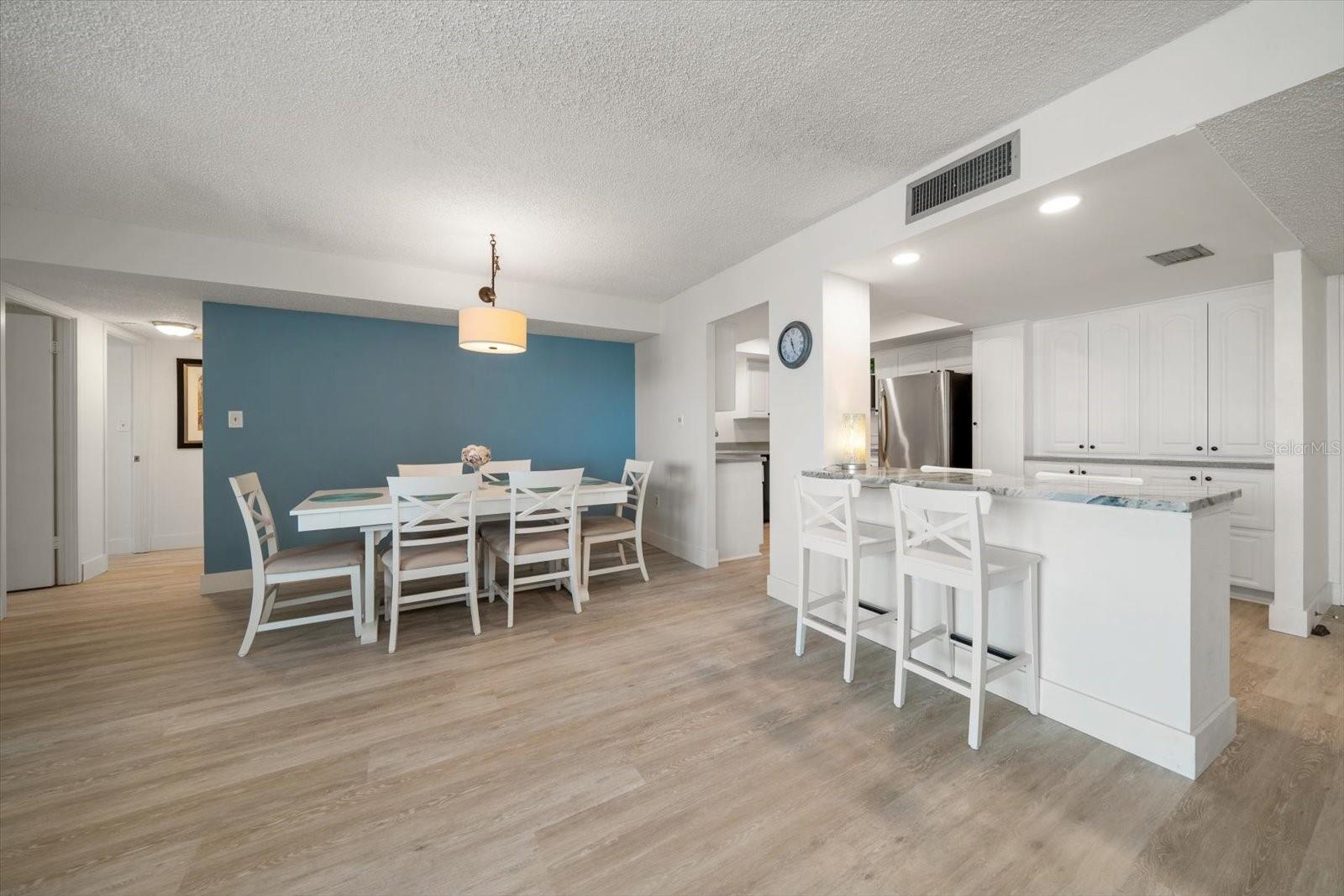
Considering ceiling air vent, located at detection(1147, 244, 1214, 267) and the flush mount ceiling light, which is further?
the flush mount ceiling light

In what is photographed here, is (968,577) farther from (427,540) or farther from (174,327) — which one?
(174,327)

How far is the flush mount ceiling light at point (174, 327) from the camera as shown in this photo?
4141 mm

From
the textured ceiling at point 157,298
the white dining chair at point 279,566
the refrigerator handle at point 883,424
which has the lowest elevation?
the white dining chair at point 279,566

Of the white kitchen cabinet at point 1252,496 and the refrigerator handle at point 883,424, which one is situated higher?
the refrigerator handle at point 883,424

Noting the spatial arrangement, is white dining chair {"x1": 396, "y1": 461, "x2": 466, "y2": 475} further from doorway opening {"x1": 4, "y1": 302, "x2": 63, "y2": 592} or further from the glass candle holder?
the glass candle holder

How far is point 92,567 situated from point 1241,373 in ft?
28.9

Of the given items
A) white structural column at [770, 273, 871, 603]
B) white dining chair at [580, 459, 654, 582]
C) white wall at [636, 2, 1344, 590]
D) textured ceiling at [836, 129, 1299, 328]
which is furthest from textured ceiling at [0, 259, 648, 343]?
textured ceiling at [836, 129, 1299, 328]

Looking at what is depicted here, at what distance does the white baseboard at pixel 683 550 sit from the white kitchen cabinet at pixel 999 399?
265cm

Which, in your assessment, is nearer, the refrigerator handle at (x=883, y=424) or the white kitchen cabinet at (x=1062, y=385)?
the white kitchen cabinet at (x=1062, y=385)

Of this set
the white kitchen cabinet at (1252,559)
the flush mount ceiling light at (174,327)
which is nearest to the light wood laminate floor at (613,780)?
the white kitchen cabinet at (1252,559)

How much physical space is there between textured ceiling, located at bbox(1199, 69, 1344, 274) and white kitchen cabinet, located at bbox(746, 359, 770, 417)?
15.3 ft

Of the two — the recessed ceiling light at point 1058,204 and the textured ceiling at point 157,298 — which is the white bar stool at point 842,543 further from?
the textured ceiling at point 157,298

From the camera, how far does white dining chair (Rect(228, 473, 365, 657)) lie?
2.54m

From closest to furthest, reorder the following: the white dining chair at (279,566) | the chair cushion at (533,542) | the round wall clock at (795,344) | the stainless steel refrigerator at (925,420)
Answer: the white dining chair at (279,566), the chair cushion at (533,542), the round wall clock at (795,344), the stainless steel refrigerator at (925,420)
